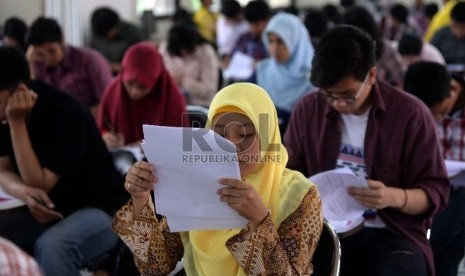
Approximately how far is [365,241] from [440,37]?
4.29m

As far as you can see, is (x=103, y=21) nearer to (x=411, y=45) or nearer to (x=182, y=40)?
(x=182, y=40)

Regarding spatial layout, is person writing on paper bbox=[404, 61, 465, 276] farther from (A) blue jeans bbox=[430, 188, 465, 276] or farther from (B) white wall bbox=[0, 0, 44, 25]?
(B) white wall bbox=[0, 0, 44, 25]

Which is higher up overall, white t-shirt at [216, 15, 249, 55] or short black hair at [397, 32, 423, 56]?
short black hair at [397, 32, 423, 56]

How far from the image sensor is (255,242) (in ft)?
Answer: 5.58

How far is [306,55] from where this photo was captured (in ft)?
16.3

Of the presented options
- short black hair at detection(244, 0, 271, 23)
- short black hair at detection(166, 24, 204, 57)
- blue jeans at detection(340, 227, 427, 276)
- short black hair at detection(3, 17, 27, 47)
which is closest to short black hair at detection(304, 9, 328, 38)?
short black hair at detection(244, 0, 271, 23)

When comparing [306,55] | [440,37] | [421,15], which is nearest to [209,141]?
[306,55]

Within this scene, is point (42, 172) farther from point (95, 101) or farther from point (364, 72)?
Result: point (95, 101)

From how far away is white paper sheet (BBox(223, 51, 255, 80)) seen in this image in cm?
583

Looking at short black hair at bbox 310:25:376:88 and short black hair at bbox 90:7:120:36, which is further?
short black hair at bbox 90:7:120:36

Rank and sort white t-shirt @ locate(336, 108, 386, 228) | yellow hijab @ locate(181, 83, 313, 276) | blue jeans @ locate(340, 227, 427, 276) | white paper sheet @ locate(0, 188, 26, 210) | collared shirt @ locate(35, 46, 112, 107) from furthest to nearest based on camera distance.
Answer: collared shirt @ locate(35, 46, 112, 107) → white paper sheet @ locate(0, 188, 26, 210) → white t-shirt @ locate(336, 108, 386, 228) → blue jeans @ locate(340, 227, 427, 276) → yellow hijab @ locate(181, 83, 313, 276)

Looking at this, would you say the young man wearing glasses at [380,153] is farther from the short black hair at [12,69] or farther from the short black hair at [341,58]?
the short black hair at [12,69]

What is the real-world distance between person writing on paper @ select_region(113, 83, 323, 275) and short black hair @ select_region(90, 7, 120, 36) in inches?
201

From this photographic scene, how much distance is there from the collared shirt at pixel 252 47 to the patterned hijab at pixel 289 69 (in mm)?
1421
